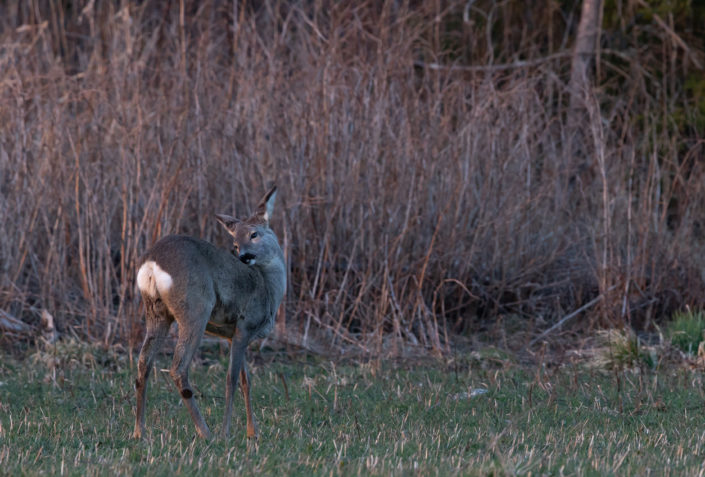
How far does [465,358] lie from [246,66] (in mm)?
4491

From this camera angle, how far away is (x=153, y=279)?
5.94m

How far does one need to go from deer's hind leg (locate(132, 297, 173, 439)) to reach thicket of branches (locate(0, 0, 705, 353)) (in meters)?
3.54

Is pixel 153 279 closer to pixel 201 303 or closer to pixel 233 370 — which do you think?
pixel 201 303

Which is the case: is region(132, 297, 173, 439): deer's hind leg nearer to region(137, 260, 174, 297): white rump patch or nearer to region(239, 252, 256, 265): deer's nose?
region(137, 260, 174, 297): white rump patch

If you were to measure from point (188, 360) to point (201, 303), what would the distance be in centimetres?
35

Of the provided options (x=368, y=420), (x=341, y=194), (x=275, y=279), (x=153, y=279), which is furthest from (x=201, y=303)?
(x=341, y=194)

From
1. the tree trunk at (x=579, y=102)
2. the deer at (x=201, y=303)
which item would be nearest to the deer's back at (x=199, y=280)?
the deer at (x=201, y=303)

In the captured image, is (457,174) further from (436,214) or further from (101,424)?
(101,424)

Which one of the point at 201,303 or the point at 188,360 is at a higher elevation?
the point at 201,303

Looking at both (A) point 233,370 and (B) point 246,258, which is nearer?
(A) point 233,370

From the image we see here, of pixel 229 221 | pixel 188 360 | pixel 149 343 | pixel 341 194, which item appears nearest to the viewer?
pixel 188 360

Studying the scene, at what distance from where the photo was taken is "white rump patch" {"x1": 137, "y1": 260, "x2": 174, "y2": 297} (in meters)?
5.89

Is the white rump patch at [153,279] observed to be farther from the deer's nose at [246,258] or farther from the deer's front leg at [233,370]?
the deer's nose at [246,258]

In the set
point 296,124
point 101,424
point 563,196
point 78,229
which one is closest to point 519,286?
point 563,196
